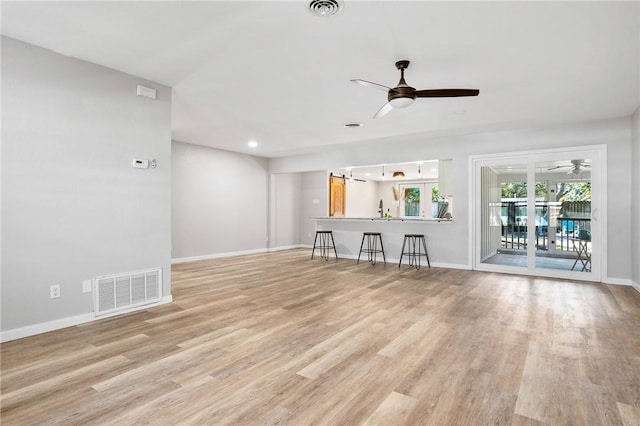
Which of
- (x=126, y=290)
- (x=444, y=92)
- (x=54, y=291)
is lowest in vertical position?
(x=126, y=290)

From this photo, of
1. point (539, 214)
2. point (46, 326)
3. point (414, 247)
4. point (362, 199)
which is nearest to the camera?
point (46, 326)

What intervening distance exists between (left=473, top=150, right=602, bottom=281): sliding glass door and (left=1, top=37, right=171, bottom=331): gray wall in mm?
5483

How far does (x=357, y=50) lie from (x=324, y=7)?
765 mm

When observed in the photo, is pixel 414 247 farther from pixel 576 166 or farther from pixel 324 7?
pixel 324 7

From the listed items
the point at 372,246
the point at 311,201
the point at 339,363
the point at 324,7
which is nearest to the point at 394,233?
the point at 372,246

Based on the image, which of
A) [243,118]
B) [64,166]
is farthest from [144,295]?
[243,118]

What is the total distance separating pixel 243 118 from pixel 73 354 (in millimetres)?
3869

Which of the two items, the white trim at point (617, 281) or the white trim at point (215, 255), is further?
the white trim at point (215, 255)

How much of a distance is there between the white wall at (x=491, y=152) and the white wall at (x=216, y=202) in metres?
1.30

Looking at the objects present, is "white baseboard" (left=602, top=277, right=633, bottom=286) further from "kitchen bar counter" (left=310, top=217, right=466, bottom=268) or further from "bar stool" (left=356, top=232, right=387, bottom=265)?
"bar stool" (left=356, top=232, right=387, bottom=265)

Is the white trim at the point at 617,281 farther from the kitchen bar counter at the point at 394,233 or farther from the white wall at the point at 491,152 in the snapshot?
the kitchen bar counter at the point at 394,233

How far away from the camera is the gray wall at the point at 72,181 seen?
9.64ft

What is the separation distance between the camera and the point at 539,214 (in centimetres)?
586

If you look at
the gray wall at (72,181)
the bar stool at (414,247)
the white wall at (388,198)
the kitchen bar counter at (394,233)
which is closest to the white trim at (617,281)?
the kitchen bar counter at (394,233)
